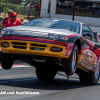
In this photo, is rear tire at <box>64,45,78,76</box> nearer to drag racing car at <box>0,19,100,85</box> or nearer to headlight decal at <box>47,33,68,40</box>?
drag racing car at <box>0,19,100,85</box>

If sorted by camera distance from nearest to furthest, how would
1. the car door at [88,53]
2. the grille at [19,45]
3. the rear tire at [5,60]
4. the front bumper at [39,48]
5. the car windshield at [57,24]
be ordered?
1. the front bumper at [39,48]
2. the grille at [19,45]
3. the rear tire at [5,60]
4. the car door at [88,53]
5. the car windshield at [57,24]

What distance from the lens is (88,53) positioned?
7453 millimetres

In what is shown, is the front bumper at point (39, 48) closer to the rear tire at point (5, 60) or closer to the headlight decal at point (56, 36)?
the headlight decal at point (56, 36)

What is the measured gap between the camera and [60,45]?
20.3 ft

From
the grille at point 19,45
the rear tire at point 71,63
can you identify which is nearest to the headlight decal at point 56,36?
the rear tire at point 71,63

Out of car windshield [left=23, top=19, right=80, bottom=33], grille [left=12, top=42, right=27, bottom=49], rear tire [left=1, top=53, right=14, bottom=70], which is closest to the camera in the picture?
grille [left=12, top=42, right=27, bottom=49]

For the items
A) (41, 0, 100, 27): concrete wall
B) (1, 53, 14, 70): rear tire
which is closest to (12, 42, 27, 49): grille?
(1, 53, 14, 70): rear tire

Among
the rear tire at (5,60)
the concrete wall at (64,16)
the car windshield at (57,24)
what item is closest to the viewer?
the rear tire at (5,60)

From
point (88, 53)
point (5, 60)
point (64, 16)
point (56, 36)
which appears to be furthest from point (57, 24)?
point (64, 16)

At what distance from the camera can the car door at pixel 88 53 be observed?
712 centimetres

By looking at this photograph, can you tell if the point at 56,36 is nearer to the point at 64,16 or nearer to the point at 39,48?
the point at 39,48

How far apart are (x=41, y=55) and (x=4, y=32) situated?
0.99m

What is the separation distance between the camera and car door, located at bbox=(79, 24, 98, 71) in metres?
7.12

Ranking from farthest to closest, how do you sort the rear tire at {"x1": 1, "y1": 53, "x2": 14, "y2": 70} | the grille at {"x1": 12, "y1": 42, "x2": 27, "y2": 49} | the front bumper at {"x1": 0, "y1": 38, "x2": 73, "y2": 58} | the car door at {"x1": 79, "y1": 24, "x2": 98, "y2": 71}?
the car door at {"x1": 79, "y1": 24, "x2": 98, "y2": 71}
the rear tire at {"x1": 1, "y1": 53, "x2": 14, "y2": 70}
the grille at {"x1": 12, "y1": 42, "x2": 27, "y2": 49}
the front bumper at {"x1": 0, "y1": 38, "x2": 73, "y2": 58}
